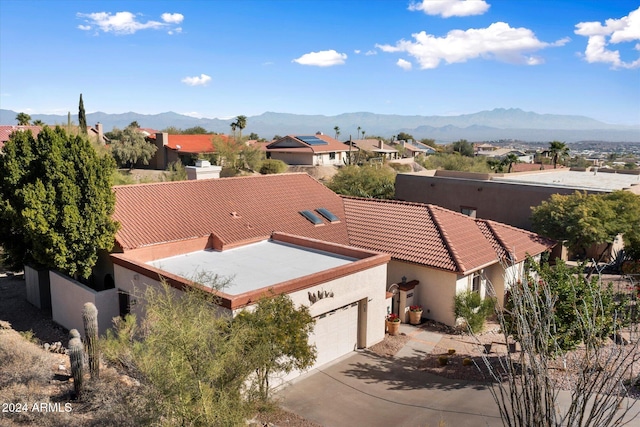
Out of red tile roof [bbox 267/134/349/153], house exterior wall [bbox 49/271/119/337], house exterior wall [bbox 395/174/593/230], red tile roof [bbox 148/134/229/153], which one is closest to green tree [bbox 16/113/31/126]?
red tile roof [bbox 148/134/229/153]

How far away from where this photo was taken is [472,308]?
2048 centimetres

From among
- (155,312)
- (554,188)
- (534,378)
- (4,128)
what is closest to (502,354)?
(534,378)

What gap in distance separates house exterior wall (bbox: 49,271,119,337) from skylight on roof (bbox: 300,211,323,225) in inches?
412

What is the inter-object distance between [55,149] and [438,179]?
1133 inches

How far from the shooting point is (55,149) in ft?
61.5

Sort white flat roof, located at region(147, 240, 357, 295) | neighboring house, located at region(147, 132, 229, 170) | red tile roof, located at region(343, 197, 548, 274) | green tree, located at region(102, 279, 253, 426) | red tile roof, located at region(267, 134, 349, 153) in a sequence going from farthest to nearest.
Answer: red tile roof, located at region(267, 134, 349, 153)
neighboring house, located at region(147, 132, 229, 170)
red tile roof, located at region(343, 197, 548, 274)
white flat roof, located at region(147, 240, 357, 295)
green tree, located at region(102, 279, 253, 426)

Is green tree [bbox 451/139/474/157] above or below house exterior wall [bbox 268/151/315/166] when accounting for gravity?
above

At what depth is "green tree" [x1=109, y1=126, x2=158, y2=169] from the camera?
61.4m

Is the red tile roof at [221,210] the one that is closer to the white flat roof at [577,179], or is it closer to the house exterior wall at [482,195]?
the house exterior wall at [482,195]

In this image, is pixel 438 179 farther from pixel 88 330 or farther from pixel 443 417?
pixel 88 330

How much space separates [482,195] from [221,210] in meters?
21.4

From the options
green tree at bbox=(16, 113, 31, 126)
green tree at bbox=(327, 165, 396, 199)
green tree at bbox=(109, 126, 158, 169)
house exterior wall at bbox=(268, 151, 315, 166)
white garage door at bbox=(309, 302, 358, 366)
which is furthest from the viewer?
house exterior wall at bbox=(268, 151, 315, 166)

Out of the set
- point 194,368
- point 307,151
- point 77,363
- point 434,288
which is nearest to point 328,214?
point 434,288

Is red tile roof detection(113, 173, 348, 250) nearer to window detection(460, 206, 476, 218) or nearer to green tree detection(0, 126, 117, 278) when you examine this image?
green tree detection(0, 126, 117, 278)
